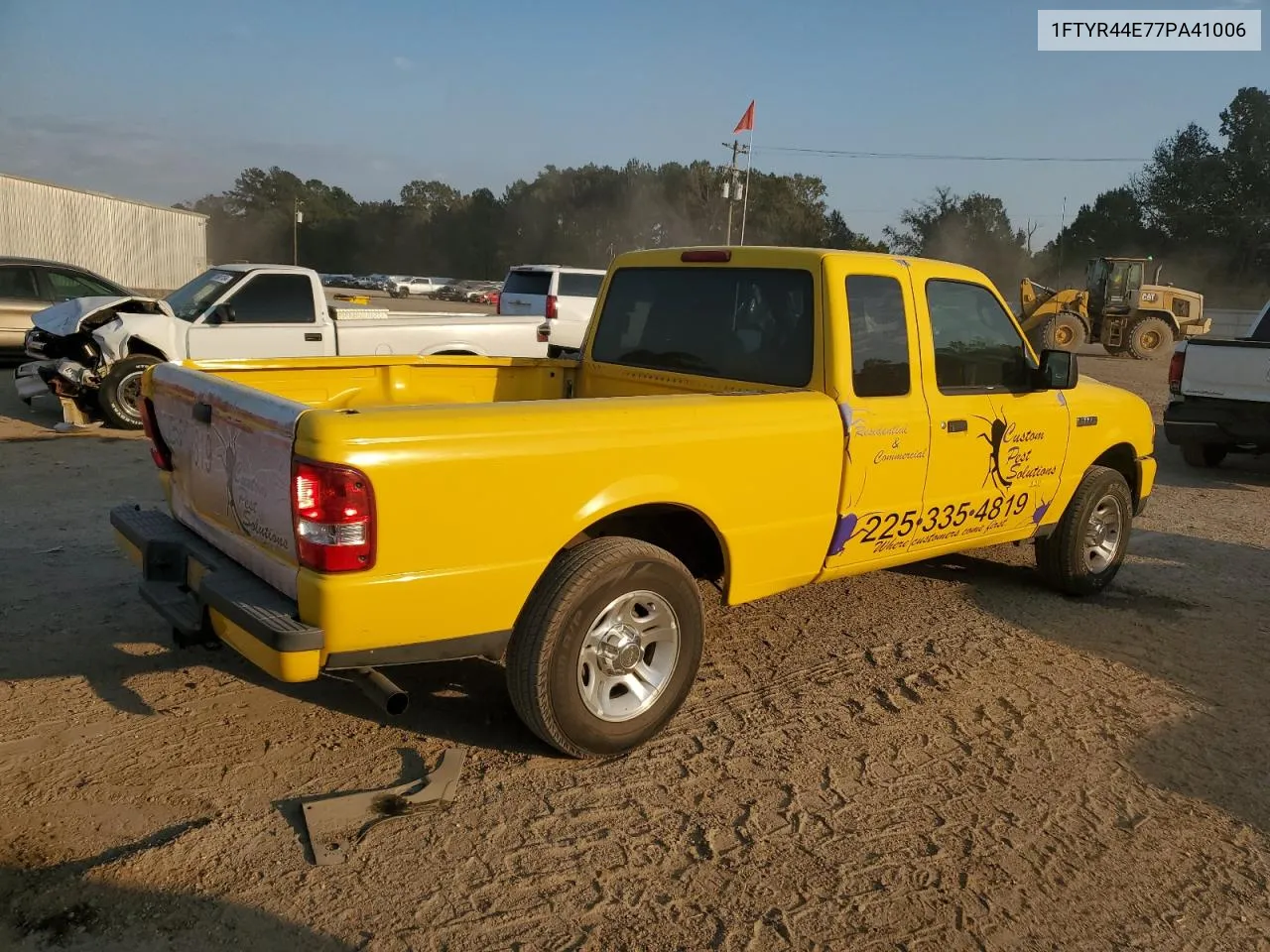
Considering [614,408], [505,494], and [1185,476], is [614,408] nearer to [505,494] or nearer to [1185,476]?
[505,494]

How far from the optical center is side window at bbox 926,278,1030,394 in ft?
15.3

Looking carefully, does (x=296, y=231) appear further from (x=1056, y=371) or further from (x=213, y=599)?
(x=213, y=599)

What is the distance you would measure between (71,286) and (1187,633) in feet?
45.8

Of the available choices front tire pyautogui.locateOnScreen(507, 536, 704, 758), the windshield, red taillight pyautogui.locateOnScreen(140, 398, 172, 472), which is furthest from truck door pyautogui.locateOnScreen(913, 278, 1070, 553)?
the windshield

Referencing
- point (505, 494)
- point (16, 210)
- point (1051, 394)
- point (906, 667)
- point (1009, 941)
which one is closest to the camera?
point (1009, 941)

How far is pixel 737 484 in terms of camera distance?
3.78 metres

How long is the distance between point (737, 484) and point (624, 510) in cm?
48

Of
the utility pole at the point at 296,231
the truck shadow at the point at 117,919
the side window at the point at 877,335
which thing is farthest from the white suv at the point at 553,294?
the utility pole at the point at 296,231

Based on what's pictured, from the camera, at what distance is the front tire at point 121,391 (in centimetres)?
962

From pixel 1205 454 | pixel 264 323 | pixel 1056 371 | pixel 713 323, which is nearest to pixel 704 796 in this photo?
pixel 713 323

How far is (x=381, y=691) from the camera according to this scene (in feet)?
10.5

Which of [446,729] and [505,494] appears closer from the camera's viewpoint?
[505,494]

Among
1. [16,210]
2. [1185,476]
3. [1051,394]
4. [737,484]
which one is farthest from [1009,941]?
[16,210]

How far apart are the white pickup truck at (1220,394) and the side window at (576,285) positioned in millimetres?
9357
